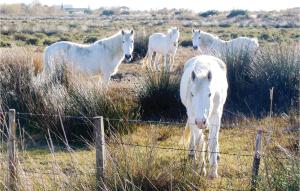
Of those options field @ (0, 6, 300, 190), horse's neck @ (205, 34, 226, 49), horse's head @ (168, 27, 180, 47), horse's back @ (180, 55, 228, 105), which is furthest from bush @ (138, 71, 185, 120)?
horse's head @ (168, 27, 180, 47)

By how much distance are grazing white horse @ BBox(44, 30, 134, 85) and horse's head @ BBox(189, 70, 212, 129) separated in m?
5.91

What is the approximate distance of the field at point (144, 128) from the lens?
4.48 metres

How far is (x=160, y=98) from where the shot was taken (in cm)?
961

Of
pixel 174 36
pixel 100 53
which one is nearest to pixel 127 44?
pixel 100 53

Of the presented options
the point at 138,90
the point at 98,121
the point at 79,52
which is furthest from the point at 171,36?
the point at 98,121

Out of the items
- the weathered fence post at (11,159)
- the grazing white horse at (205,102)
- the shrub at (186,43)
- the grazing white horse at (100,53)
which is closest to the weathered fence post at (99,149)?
the weathered fence post at (11,159)

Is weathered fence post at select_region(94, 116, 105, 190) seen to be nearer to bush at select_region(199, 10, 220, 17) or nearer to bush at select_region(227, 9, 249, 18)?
bush at select_region(227, 9, 249, 18)

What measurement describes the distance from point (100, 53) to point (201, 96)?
6397 millimetres

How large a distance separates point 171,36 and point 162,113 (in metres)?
9.57

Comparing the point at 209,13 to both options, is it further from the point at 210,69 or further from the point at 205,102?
the point at 205,102

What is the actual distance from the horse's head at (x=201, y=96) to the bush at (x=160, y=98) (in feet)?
12.2

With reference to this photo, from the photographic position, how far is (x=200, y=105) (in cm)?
548

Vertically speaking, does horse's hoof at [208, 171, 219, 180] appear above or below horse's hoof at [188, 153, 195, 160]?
below

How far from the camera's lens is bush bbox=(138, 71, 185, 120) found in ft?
31.1
